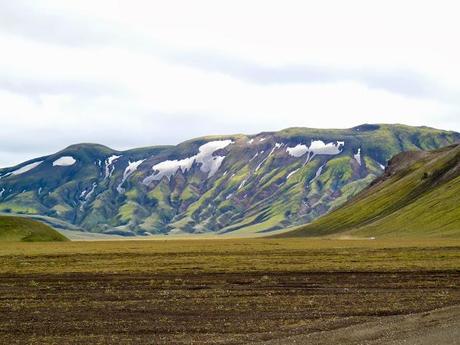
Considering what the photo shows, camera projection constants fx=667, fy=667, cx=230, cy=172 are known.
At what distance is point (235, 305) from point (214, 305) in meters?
1.39

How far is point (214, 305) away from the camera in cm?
4416

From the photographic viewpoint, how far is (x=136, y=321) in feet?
125

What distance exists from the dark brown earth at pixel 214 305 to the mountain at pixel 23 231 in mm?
116245

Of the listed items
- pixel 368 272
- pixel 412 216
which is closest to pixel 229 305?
pixel 368 272

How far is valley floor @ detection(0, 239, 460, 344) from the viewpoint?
1315 inches

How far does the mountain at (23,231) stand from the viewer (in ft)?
574

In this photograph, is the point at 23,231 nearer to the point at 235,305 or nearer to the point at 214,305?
the point at 214,305

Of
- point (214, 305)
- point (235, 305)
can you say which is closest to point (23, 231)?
point (214, 305)

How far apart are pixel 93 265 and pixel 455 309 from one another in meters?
52.7

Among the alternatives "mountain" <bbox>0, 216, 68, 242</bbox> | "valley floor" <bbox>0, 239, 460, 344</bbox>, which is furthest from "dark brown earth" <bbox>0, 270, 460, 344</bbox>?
"mountain" <bbox>0, 216, 68, 242</bbox>

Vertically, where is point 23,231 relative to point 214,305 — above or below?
below

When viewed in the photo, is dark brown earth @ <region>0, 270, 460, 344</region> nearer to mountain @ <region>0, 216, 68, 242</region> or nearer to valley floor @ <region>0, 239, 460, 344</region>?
valley floor @ <region>0, 239, 460, 344</region>

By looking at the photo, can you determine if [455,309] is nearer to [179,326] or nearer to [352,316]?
[352,316]

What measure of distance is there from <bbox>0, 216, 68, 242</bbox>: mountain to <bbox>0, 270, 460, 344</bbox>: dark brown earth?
116245 mm
